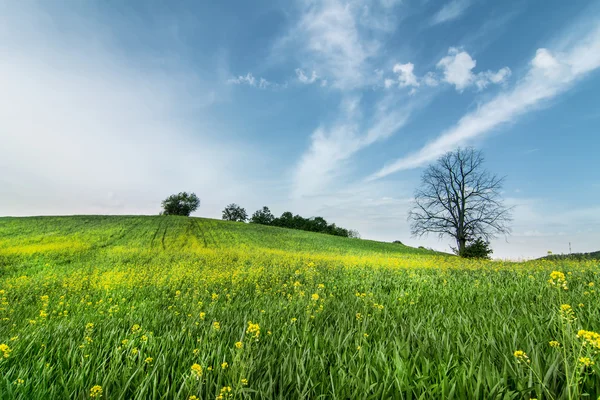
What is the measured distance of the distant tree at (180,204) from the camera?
9769 centimetres

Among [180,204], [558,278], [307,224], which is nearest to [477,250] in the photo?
[558,278]

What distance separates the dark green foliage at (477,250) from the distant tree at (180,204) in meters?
87.6

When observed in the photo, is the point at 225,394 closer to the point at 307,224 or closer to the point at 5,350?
the point at 5,350

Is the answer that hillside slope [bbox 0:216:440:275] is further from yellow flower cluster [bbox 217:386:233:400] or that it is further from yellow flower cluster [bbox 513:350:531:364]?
yellow flower cluster [bbox 217:386:233:400]

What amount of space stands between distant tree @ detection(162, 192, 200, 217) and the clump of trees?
47.2 feet

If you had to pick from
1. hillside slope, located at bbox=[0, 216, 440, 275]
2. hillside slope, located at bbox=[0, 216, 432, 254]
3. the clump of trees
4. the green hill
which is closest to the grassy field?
hillside slope, located at bbox=[0, 216, 440, 275]

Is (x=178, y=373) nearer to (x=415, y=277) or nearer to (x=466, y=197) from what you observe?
(x=415, y=277)

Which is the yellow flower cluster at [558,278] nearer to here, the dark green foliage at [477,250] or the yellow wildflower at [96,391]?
the yellow wildflower at [96,391]

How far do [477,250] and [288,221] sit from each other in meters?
73.0

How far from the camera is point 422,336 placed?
320 cm

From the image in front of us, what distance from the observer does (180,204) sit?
98.4 m

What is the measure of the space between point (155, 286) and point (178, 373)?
283 inches

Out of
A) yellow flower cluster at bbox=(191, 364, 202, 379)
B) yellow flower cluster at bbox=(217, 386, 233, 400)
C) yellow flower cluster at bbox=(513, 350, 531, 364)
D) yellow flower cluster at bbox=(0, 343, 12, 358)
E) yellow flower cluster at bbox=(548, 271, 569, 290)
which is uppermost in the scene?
yellow flower cluster at bbox=(548, 271, 569, 290)

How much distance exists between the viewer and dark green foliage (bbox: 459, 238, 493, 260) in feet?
94.4
